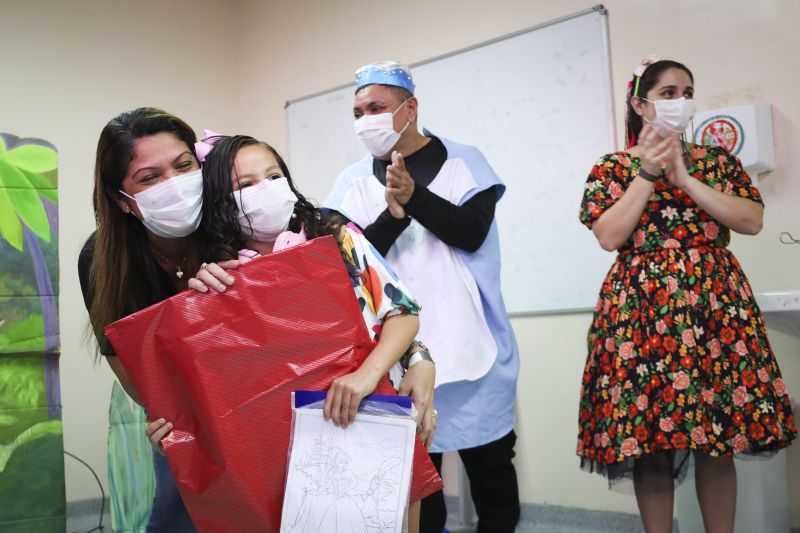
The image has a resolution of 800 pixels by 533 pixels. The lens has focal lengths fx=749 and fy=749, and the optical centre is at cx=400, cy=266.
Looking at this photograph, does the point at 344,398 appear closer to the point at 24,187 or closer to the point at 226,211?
the point at 226,211

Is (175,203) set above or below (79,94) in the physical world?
below

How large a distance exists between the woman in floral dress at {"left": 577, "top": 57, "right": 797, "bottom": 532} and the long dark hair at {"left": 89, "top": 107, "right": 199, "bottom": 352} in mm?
1106

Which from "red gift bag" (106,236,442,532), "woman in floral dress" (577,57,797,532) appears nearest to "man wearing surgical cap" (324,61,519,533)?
"woman in floral dress" (577,57,797,532)

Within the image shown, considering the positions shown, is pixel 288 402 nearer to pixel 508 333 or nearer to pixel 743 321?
pixel 508 333

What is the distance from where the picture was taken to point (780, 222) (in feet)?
8.49

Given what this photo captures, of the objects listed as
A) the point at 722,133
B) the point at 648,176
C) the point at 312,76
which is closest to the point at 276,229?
the point at 648,176

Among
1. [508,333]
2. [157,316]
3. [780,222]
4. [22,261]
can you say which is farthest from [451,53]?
[157,316]

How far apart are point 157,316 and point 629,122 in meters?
1.52

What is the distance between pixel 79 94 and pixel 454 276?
243cm

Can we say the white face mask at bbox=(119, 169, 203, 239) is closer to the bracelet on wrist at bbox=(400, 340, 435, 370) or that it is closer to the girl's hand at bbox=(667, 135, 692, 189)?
the bracelet on wrist at bbox=(400, 340, 435, 370)

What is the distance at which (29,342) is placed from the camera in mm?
2102

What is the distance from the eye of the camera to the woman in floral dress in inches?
71.5

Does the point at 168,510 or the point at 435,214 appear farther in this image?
the point at 435,214

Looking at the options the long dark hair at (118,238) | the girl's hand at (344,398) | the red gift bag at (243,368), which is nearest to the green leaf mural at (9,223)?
the long dark hair at (118,238)
